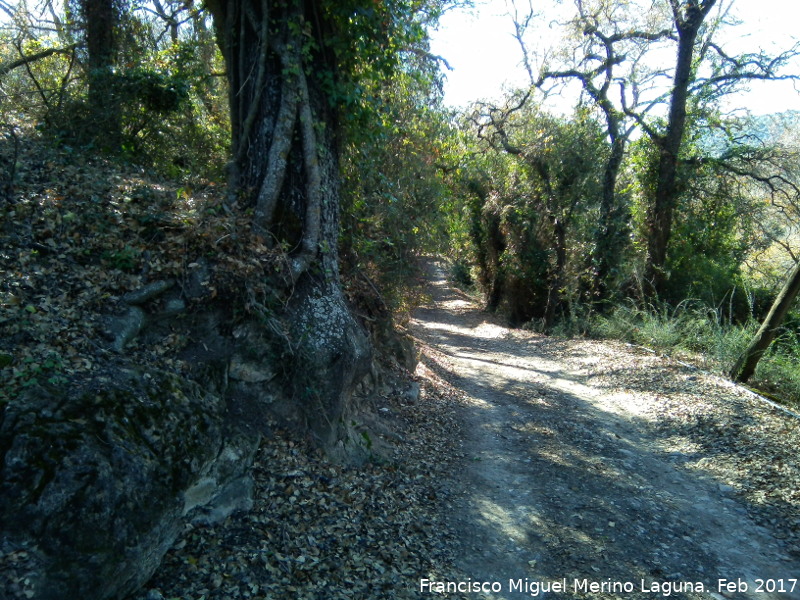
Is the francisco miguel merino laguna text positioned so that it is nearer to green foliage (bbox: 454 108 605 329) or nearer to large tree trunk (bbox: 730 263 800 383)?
large tree trunk (bbox: 730 263 800 383)

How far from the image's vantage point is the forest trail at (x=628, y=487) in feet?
13.3

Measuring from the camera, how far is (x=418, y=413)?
696cm

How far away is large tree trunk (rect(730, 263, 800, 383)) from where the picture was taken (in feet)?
24.6

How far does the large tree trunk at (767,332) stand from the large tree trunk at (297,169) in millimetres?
6053

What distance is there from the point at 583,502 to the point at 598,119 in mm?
12189

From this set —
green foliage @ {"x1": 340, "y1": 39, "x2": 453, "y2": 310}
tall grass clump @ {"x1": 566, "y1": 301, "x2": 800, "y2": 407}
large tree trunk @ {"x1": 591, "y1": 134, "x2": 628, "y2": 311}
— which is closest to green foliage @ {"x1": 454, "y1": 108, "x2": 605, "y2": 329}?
large tree trunk @ {"x1": 591, "y1": 134, "x2": 628, "y2": 311}

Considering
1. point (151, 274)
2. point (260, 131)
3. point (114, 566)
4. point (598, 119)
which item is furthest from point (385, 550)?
point (598, 119)

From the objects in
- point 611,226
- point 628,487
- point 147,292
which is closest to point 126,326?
point 147,292

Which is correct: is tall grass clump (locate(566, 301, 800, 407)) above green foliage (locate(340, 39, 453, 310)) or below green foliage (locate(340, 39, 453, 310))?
below

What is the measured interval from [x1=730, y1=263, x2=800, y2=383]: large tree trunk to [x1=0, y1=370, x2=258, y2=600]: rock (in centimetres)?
773

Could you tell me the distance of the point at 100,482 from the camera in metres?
2.80

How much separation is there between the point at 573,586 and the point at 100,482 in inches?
127

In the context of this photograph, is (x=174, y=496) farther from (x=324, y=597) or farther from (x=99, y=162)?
(x=99, y=162)

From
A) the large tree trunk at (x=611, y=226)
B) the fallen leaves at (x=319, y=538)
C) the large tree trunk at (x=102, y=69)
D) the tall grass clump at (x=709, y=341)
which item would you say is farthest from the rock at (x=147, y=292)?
the large tree trunk at (x=611, y=226)
